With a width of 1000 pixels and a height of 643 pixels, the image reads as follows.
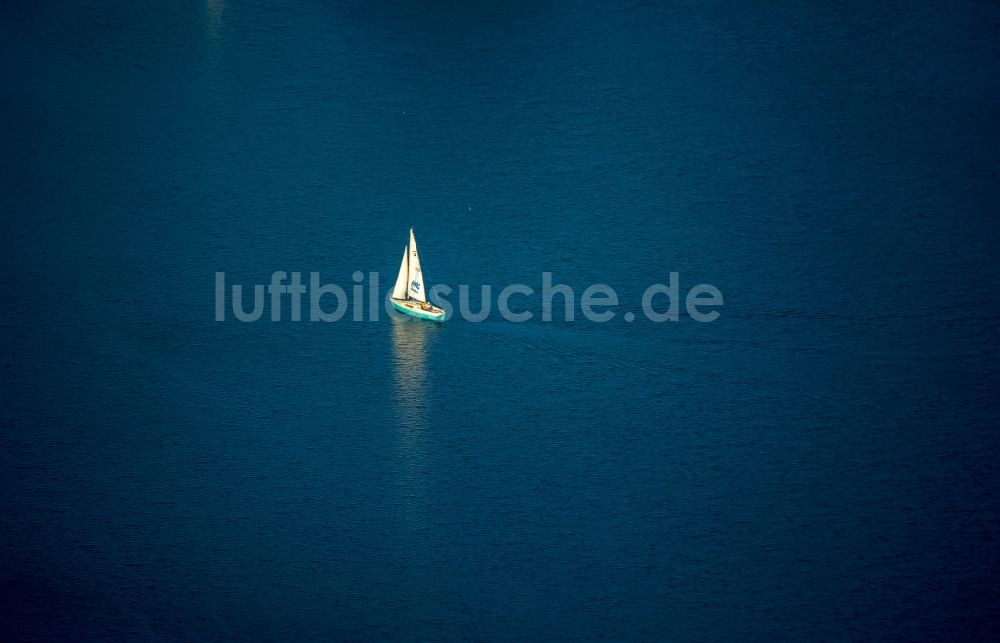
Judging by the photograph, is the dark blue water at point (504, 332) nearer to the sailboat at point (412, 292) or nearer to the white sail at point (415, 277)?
the sailboat at point (412, 292)

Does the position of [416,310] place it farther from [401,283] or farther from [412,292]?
[401,283]

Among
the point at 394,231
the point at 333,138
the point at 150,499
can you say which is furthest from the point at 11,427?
the point at 333,138

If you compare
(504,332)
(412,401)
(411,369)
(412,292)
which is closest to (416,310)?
(412,292)

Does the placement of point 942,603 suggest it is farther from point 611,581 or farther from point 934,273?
point 934,273

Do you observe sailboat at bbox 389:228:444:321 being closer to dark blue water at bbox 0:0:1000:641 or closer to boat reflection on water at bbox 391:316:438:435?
boat reflection on water at bbox 391:316:438:435

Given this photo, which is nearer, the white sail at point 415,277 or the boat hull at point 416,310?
the boat hull at point 416,310

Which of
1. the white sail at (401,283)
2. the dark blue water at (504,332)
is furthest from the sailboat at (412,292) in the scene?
the dark blue water at (504,332)

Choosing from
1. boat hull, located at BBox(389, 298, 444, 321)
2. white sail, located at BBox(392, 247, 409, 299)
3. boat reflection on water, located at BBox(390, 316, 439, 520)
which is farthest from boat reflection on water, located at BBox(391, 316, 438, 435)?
white sail, located at BBox(392, 247, 409, 299)
